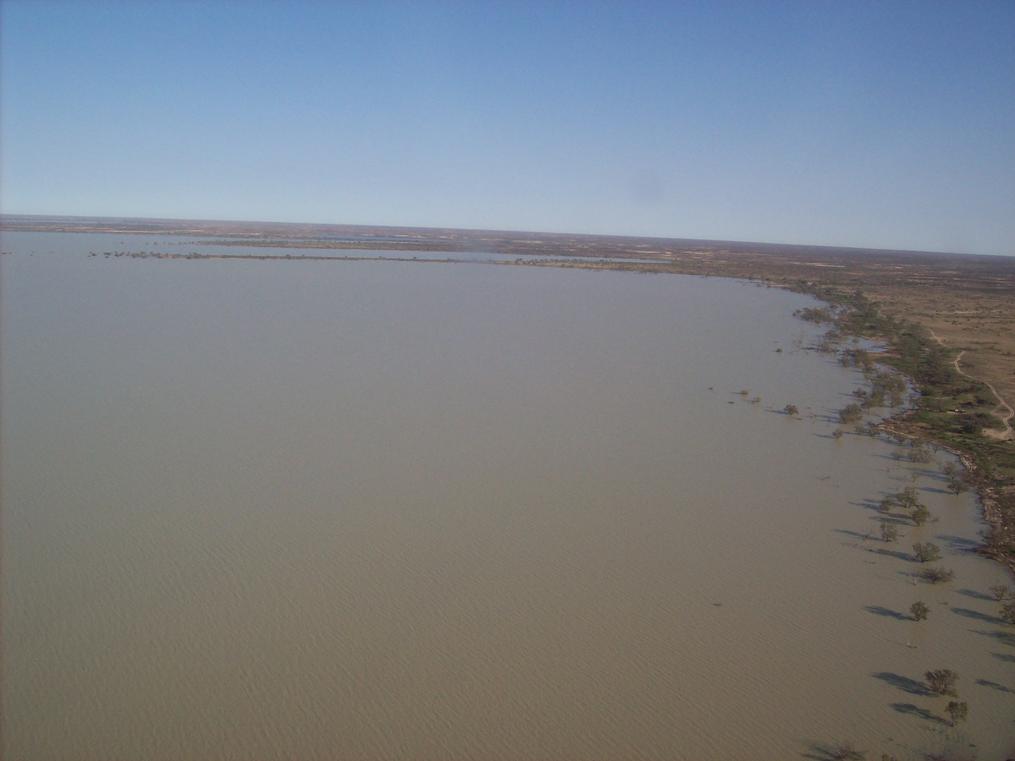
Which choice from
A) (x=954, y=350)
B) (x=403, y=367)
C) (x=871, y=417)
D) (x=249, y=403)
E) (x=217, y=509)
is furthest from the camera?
(x=954, y=350)

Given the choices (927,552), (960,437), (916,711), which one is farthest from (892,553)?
(960,437)

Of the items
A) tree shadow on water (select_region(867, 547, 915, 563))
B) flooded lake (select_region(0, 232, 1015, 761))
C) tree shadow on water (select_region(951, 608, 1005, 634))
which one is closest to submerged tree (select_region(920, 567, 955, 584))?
flooded lake (select_region(0, 232, 1015, 761))

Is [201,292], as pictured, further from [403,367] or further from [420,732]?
[420,732]

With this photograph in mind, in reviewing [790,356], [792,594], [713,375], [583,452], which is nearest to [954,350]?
[790,356]

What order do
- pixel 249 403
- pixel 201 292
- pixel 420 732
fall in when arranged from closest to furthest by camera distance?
pixel 420 732 → pixel 249 403 → pixel 201 292

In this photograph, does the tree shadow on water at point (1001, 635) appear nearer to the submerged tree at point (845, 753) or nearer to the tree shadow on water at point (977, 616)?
the tree shadow on water at point (977, 616)

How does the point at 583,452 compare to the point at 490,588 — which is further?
the point at 583,452

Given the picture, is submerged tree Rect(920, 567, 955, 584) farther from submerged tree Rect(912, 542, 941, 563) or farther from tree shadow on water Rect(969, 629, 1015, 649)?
tree shadow on water Rect(969, 629, 1015, 649)
